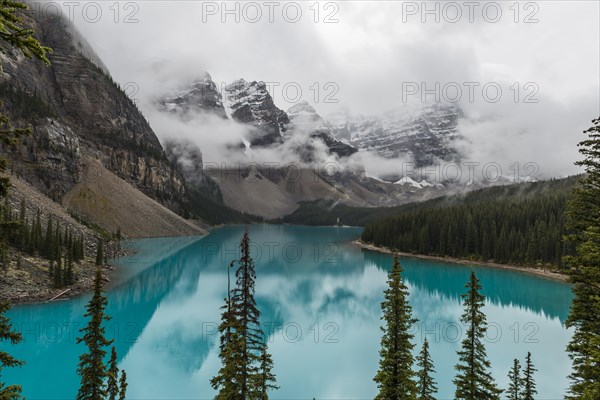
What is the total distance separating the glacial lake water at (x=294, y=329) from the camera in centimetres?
3088

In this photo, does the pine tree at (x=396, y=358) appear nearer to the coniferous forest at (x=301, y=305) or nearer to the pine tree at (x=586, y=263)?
the coniferous forest at (x=301, y=305)

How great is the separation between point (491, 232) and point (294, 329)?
79.3m

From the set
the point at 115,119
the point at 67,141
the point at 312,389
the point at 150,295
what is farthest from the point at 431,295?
the point at 115,119

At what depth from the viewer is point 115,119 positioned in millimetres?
182500

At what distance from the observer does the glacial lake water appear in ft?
101

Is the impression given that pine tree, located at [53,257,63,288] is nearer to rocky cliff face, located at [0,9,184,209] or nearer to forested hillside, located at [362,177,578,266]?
rocky cliff face, located at [0,9,184,209]

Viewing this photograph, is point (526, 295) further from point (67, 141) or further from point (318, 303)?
point (67, 141)

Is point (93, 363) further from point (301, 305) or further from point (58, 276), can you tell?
point (301, 305)

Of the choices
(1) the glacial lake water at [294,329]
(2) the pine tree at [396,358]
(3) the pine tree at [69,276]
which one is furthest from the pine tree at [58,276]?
(2) the pine tree at [396,358]

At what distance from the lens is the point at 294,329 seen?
150 feet

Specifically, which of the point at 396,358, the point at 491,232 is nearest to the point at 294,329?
the point at 396,358

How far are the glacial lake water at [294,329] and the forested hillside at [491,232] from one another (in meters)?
13.3

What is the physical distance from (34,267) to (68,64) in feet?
501

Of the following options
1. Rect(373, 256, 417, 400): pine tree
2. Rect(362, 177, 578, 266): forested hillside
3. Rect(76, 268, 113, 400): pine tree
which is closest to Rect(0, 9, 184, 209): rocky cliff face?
Rect(362, 177, 578, 266): forested hillside
